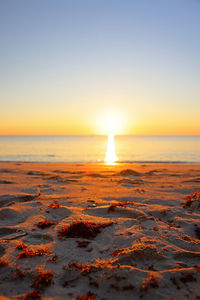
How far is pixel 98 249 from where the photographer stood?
491cm

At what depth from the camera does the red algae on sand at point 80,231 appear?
18.0ft

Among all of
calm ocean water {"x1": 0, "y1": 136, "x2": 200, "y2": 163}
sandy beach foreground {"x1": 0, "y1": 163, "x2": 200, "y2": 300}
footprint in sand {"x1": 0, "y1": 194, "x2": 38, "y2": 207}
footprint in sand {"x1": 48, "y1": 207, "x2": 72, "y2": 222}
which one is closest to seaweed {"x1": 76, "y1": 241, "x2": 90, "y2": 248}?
sandy beach foreground {"x1": 0, "y1": 163, "x2": 200, "y2": 300}

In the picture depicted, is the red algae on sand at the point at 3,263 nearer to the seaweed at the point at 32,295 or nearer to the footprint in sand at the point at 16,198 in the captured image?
the seaweed at the point at 32,295

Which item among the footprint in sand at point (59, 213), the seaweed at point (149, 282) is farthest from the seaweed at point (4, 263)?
the seaweed at point (149, 282)

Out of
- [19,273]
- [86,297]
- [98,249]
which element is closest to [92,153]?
[98,249]

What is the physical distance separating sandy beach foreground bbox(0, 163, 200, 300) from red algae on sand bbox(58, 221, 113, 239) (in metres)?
0.03

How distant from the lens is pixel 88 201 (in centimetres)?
864

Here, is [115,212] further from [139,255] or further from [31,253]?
[31,253]

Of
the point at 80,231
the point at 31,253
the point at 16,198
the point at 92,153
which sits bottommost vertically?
the point at 31,253

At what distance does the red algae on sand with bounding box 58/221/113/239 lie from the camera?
5484 millimetres

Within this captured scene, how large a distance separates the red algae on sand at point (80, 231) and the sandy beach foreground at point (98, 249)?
3 centimetres

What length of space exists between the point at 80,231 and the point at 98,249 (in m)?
0.88

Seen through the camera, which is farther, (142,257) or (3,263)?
(142,257)

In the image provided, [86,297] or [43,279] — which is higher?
[43,279]
